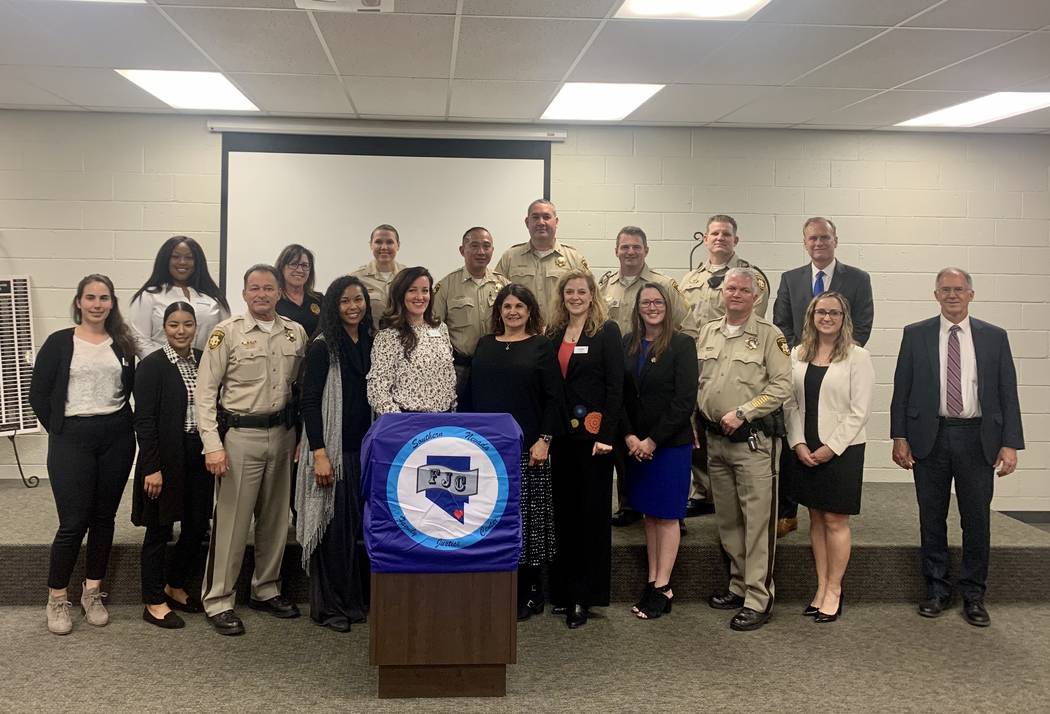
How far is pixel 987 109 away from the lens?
552 centimetres

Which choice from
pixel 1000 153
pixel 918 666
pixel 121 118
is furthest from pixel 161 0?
pixel 1000 153

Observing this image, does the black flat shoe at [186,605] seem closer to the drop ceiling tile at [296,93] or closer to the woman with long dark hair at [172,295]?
the woman with long dark hair at [172,295]

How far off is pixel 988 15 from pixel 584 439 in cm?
264

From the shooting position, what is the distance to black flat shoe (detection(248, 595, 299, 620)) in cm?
375

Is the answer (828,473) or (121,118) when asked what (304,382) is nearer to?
(828,473)

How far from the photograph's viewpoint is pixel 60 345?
3.49 metres

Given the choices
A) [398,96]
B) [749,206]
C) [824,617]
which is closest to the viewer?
[824,617]

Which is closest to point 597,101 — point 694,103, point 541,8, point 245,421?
point 694,103

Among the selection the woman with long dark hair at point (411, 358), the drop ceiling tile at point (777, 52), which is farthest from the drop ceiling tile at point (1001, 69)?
the woman with long dark hair at point (411, 358)

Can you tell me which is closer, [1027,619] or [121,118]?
[1027,619]

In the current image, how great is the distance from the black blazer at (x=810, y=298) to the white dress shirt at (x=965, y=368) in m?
0.44

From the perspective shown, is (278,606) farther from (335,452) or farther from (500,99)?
(500,99)

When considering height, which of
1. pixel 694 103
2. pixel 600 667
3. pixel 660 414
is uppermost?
pixel 694 103

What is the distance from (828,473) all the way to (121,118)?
5.27 meters
